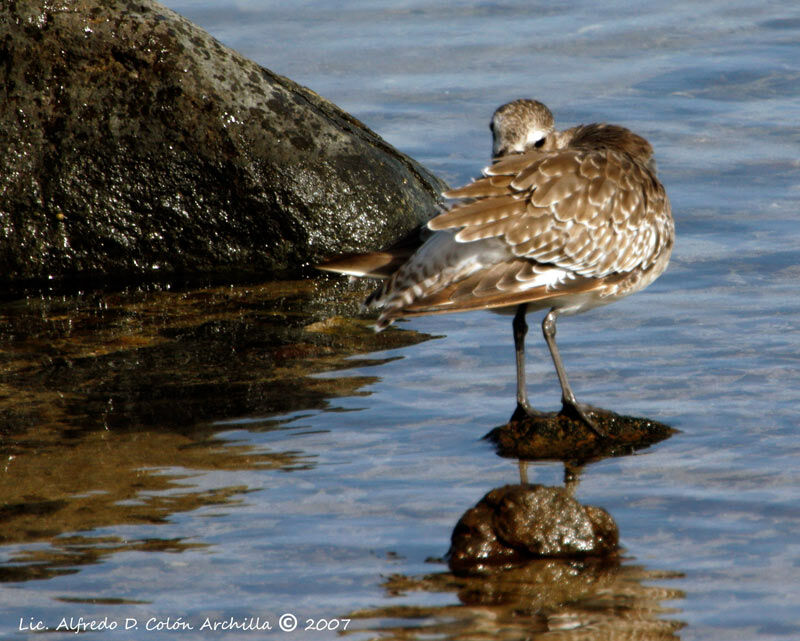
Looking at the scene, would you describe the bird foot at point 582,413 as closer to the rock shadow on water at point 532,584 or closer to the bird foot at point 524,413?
the bird foot at point 524,413

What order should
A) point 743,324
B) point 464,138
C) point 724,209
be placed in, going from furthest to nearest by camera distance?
point 464,138
point 724,209
point 743,324

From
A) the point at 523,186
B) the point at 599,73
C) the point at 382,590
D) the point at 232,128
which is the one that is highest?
the point at 599,73

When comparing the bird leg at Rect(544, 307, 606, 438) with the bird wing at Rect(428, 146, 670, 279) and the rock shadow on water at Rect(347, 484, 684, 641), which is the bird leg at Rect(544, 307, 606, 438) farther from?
the rock shadow on water at Rect(347, 484, 684, 641)

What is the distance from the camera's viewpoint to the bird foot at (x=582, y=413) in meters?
6.29

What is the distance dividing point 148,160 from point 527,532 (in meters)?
4.46

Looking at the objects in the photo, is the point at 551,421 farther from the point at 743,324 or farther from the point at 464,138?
the point at 464,138

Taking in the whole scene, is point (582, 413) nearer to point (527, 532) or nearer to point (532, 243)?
point (532, 243)

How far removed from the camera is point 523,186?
20.4ft

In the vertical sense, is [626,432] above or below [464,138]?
below

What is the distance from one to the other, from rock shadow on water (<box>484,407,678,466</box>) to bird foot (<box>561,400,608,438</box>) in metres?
0.01

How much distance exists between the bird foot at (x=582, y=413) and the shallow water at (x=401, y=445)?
20 cm

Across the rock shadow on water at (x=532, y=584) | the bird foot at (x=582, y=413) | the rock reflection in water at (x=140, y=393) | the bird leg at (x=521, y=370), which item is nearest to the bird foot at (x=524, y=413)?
the bird leg at (x=521, y=370)

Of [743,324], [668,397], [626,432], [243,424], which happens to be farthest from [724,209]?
[243,424]

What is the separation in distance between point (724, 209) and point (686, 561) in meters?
4.95
